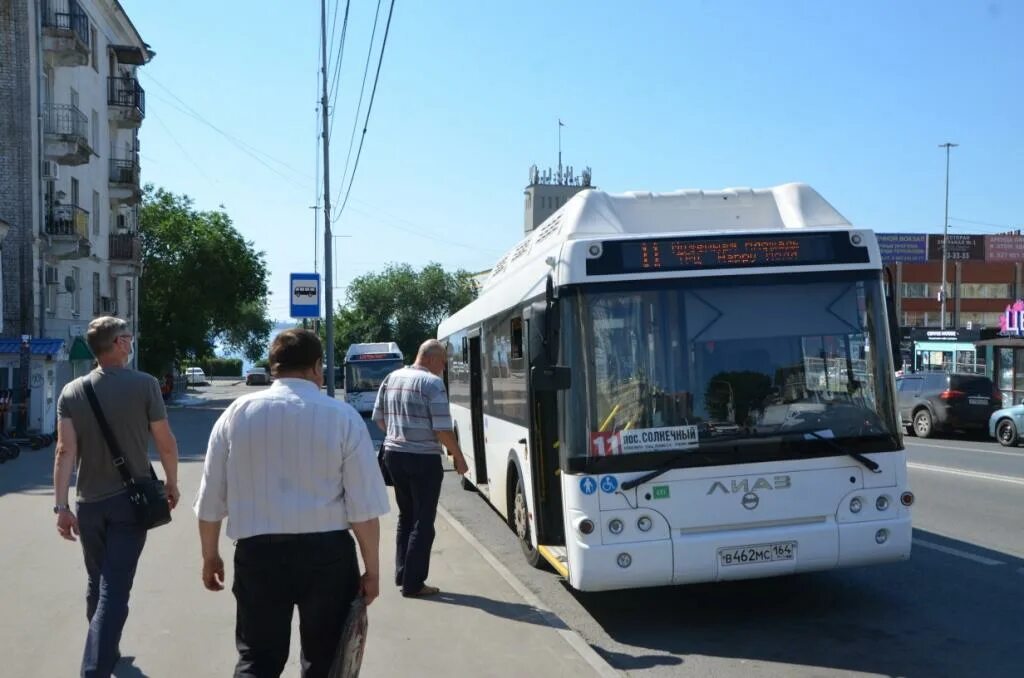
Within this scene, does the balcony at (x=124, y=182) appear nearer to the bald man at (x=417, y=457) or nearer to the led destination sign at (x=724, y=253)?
the bald man at (x=417, y=457)

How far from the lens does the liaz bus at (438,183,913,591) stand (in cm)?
696

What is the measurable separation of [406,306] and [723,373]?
79.4 m

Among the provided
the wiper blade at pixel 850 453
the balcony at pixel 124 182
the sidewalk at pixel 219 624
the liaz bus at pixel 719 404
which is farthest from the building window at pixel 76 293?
the wiper blade at pixel 850 453

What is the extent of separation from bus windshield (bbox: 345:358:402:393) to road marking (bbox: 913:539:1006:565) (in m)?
30.0

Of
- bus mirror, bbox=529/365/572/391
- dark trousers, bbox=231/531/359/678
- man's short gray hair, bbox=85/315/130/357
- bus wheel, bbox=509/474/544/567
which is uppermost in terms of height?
man's short gray hair, bbox=85/315/130/357

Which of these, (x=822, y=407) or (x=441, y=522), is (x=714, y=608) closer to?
(x=822, y=407)

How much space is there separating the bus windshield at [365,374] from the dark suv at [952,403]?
1900 centimetres

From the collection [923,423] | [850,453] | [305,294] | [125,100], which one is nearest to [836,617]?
[850,453]

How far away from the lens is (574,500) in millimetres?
6980

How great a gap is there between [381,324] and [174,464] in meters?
80.2

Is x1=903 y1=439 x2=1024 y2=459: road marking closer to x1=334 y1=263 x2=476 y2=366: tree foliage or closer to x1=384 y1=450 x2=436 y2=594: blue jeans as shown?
x1=384 y1=450 x2=436 y2=594: blue jeans

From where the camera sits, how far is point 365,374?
3928 cm

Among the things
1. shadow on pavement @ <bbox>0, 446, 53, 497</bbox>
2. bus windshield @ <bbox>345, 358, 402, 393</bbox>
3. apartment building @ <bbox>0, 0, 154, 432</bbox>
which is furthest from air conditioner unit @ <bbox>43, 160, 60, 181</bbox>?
shadow on pavement @ <bbox>0, 446, 53, 497</bbox>

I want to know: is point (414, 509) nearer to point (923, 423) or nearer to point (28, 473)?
point (28, 473)
